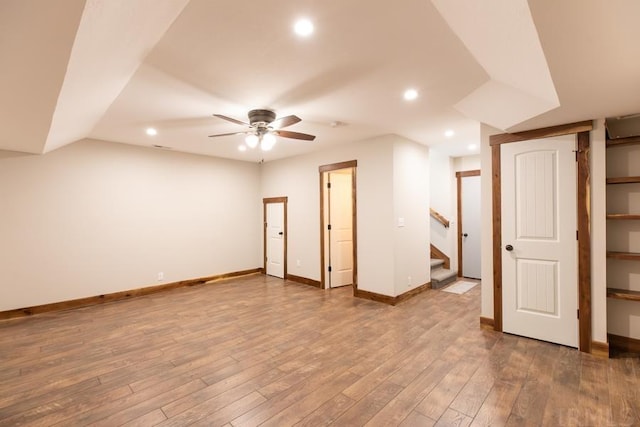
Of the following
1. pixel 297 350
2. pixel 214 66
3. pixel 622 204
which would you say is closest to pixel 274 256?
pixel 297 350

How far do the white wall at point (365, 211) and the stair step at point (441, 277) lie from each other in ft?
1.51

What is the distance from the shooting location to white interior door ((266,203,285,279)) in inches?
245

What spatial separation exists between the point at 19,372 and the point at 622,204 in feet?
19.1

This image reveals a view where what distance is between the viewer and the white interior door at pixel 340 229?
5.43 meters

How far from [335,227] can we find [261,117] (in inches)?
111

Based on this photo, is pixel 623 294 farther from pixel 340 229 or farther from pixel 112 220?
pixel 112 220

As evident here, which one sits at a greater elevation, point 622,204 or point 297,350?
point 622,204

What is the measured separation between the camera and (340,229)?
219 inches

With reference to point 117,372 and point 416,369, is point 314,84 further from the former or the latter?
point 117,372

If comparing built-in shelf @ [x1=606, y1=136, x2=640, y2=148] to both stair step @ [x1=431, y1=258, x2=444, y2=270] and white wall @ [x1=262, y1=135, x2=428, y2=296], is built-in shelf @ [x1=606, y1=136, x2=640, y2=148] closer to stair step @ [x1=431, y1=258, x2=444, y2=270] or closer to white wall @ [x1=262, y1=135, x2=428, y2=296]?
white wall @ [x1=262, y1=135, x2=428, y2=296]

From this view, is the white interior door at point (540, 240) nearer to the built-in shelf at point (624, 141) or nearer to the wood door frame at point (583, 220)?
the wood door frame at point (583, 220)

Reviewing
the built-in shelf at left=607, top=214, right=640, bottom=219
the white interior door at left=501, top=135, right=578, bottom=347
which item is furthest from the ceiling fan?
the built-in shelf at left=607, top=214, right=640, bottom=219

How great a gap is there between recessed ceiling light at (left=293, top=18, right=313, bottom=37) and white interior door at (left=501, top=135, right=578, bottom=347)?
2604 millimetres

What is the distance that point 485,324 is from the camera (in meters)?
3.40
